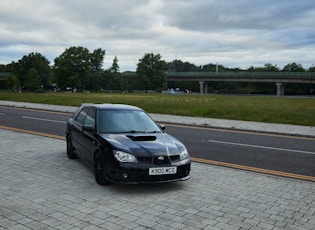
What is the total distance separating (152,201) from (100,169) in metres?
1.33

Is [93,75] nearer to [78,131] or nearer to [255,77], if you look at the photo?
[255,77]

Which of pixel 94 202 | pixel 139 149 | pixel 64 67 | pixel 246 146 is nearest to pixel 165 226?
pixel 94 202

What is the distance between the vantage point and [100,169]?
247 inches

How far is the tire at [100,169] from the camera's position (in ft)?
20.2

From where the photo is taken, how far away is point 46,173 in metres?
7.04

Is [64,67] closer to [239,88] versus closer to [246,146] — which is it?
[239,88]

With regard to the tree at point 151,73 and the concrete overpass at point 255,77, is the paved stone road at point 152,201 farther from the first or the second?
the tree at point 151,73

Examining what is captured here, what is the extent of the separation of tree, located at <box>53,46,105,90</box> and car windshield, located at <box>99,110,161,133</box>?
79.4 metres


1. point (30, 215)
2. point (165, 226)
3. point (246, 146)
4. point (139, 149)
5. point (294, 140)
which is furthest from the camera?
point (294, 140)

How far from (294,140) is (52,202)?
983cm

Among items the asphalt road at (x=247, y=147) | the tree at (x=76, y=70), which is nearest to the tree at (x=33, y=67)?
the tree at (x=76, y=70)

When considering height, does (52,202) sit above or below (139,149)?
below

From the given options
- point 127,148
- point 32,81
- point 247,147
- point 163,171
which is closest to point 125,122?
point 127,148

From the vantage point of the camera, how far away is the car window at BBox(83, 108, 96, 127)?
731cm
